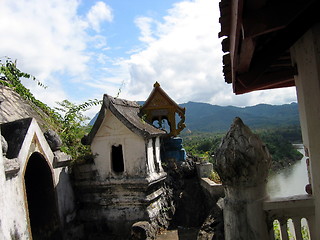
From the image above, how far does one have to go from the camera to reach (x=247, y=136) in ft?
9.47

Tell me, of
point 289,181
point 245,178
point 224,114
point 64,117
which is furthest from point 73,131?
point 224,114

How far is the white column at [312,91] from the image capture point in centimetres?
264

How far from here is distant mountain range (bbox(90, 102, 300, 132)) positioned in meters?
114

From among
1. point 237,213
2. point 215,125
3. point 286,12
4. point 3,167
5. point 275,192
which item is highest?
point 215,125

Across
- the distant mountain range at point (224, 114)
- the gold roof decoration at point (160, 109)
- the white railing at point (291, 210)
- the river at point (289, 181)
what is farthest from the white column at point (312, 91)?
the distant mountain range at point (224, 114)

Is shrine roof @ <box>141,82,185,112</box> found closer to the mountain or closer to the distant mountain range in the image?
the distant mountain range

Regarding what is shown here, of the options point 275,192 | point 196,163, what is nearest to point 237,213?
point 196,163

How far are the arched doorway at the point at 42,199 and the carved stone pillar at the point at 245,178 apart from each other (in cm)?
572

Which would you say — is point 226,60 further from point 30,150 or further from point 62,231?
point 62,231

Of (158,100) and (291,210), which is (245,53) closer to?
(291,210)

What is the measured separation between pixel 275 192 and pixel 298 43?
15858 millimetres

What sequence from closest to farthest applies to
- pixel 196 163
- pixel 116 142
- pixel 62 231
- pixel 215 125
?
pixel 62 231, pixel 116 142, pixel 196 163, pixel 215 125

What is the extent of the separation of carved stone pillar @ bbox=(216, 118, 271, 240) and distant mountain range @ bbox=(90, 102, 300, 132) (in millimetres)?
104653

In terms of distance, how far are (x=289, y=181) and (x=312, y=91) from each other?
18.9 metres
